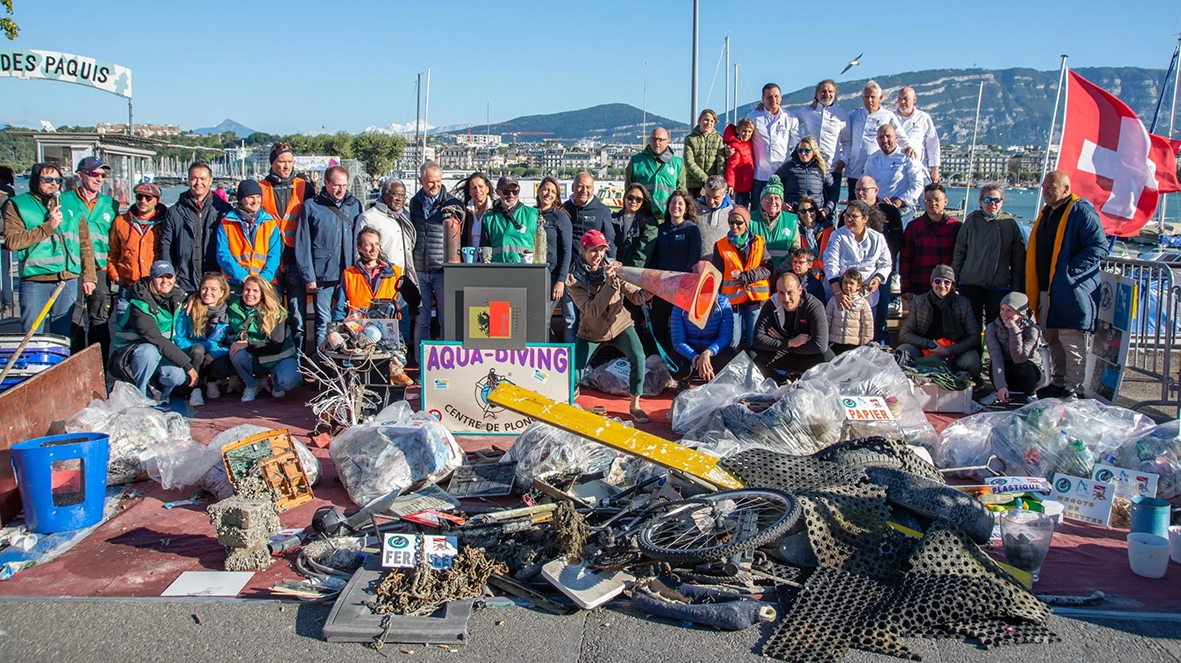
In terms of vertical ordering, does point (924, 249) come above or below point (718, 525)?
above

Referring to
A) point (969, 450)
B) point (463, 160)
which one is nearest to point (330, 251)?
point (969, 450)

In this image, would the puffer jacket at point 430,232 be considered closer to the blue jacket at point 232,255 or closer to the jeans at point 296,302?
the jeans at point 296,302

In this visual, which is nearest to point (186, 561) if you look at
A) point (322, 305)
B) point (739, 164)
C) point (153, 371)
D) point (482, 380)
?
point (482, 380)

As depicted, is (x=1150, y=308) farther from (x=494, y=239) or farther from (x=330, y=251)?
(x=330, y=251)

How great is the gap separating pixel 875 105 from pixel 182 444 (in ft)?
26.2

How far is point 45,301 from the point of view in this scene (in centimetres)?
837

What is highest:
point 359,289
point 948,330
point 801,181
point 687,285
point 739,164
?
point 739,164

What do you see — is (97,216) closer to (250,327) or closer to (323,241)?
(250,327)

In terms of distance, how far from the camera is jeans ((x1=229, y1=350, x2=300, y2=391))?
26.8 feet

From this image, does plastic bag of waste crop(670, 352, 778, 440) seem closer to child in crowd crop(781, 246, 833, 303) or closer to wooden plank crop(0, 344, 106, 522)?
child in crowd crop(781, 246, 833, 303)

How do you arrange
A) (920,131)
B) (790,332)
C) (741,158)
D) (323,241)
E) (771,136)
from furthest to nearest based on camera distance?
(741,158) → (771,136) → (920,131) → (323,241) → (790,332)

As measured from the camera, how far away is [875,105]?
10156mm

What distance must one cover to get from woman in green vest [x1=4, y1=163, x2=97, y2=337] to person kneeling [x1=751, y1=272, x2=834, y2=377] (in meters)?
6.40

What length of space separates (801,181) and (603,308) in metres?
3.42
